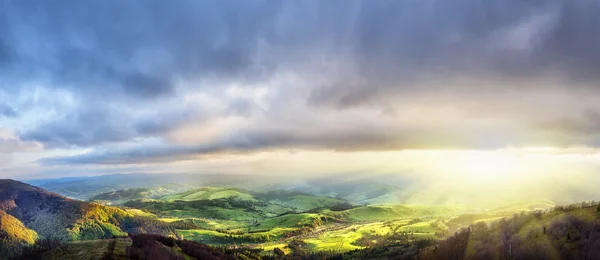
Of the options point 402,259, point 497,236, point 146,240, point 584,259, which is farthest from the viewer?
point 402,259

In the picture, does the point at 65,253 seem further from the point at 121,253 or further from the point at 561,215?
the point at 561,215

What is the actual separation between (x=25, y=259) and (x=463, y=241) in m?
133

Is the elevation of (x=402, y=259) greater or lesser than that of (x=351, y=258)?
greater

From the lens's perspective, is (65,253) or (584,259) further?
(65,253)

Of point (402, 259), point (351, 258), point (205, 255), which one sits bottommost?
point (351, 258)

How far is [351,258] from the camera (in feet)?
656

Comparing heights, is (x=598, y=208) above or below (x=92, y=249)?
above

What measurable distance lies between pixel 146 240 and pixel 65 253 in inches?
856

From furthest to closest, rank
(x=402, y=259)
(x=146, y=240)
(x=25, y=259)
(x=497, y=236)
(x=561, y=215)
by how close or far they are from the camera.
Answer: (x=402, y=259) → (x=146, y=240) → (x=25, y=259) → (x=497, y=236) → (x=561, y=215)

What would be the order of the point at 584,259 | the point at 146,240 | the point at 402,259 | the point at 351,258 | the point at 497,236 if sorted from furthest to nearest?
the point at 351,258 → the point at 402,259 → the point at 146,240 → the point at 497,236 → the point at 584,259

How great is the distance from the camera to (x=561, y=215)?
297 feet

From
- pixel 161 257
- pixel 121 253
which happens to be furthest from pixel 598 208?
pixel 121 253

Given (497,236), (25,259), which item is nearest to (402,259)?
(497,236)

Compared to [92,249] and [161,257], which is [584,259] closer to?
[161,257]
